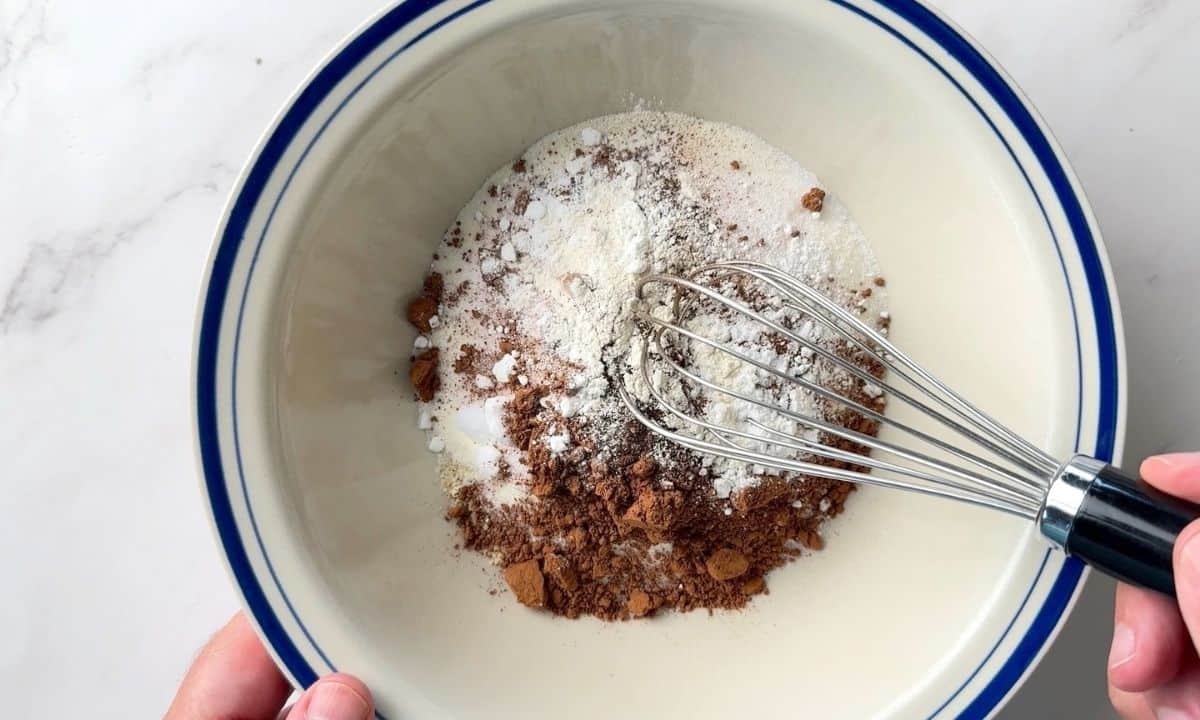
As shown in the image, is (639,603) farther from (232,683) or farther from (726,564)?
(232,683)

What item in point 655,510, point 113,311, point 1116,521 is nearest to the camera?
point 1116,521

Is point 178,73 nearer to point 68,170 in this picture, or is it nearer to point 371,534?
point 68,170

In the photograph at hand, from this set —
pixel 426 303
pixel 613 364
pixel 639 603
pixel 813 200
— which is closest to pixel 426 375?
pixel 426 303

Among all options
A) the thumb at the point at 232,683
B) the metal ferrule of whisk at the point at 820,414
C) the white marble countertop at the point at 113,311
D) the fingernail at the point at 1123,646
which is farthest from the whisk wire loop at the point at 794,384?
the thumb at the point at 232,683

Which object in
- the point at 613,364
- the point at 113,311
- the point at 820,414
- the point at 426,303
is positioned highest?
the point at 113,311

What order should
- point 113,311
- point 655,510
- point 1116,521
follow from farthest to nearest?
point 113,311 < point 655,510 < point 1116,521

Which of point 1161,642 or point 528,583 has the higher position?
point 528,583

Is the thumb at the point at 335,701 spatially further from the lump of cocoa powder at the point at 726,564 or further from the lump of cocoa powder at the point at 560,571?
the lump of cocoa powder at the point at 726,564
